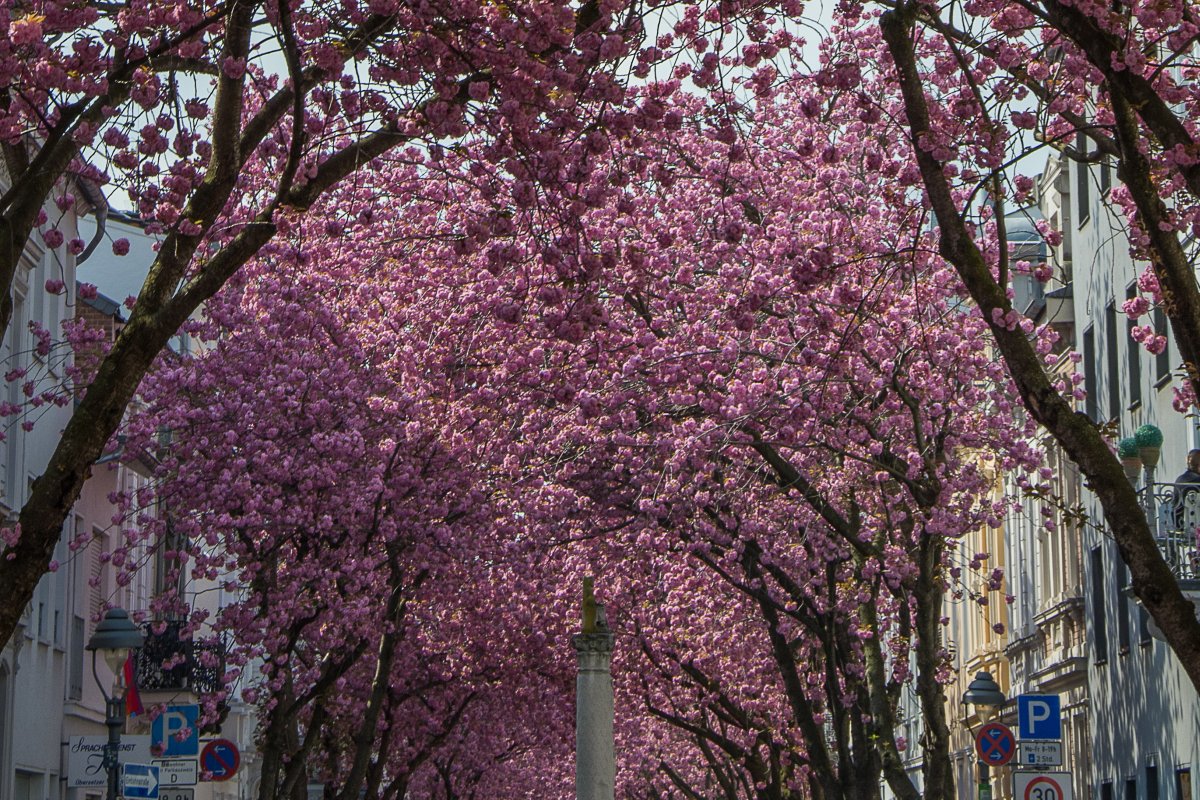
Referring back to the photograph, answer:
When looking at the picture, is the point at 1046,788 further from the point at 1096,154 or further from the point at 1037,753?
the point at 1096,154

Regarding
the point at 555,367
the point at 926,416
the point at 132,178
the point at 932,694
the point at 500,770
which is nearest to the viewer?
the point at 132,178

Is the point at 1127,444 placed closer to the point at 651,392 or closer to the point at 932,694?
the point at 932,694

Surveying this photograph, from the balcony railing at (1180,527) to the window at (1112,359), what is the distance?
9388mm

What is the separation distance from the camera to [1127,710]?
32344mm

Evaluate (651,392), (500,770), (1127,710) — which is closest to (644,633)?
(1127,710)

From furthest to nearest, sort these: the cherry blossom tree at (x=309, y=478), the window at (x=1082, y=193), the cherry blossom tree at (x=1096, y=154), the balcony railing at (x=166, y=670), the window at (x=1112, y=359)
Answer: the balcony railing at (x=166, y=670), the window at (x=1082, y=193), the window at (x=1112, y=359), the cherry blossom tree at (x=309, y=478), the cherry blossom tree at (x=1096, y=154)

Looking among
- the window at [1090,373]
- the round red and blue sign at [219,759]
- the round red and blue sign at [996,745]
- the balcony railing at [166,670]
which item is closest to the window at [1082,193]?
the window at [1090,373]

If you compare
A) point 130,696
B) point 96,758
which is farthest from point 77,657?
point 96,758

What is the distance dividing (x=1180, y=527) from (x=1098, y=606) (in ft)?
42.9

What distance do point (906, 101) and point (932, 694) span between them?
31.4 ft

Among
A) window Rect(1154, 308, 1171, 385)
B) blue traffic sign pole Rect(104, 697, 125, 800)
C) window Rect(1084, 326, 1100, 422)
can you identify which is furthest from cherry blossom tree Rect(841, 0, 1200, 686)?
window Rect(1084, 326, 1100, 422)

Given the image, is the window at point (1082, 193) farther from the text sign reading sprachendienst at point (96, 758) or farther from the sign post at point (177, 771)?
the text sign reading sprachendienst at point (96, 758)

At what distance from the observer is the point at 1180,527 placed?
2234cm

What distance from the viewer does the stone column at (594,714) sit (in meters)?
20.8
